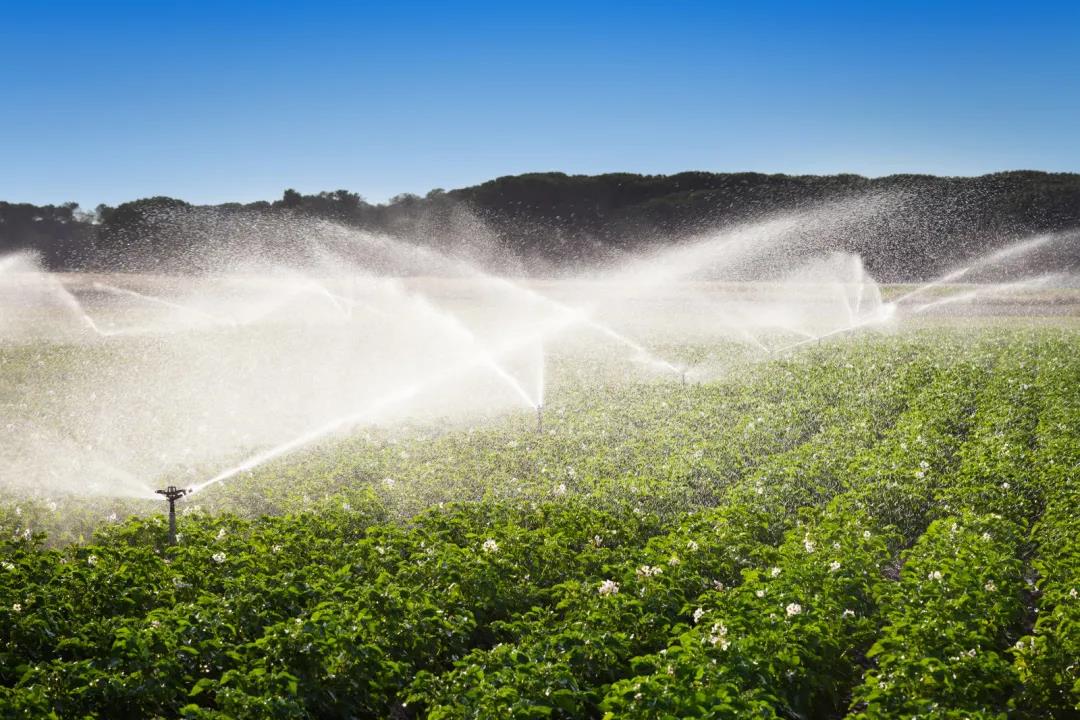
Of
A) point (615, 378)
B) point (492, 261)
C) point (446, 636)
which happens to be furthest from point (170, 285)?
point (446, 636)

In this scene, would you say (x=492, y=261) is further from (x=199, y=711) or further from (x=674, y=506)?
(x=199, y=711)

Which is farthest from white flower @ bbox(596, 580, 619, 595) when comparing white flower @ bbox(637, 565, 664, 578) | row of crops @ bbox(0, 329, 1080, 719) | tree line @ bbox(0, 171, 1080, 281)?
tree line @ bbox(0, 171, 1080, 281)

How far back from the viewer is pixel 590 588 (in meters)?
7.57

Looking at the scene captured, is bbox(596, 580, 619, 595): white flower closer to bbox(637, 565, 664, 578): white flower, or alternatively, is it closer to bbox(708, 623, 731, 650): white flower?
bbox(637, 565, 664, 578): white flower

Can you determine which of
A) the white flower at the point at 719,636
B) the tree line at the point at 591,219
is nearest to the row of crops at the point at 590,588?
the white flower at the point at 719,636

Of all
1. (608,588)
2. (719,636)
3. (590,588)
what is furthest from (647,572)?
(719,636)

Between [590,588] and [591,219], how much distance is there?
292 ft

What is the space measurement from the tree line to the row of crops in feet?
161

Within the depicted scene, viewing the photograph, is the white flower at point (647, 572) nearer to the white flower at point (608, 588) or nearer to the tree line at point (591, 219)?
the white flower at point (608, 588)

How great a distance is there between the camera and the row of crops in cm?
579

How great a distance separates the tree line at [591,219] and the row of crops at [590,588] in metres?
49.0

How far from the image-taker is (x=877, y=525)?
9.90 m

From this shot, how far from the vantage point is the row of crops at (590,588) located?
5.79 meters

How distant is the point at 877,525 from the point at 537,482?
476 centimetres
